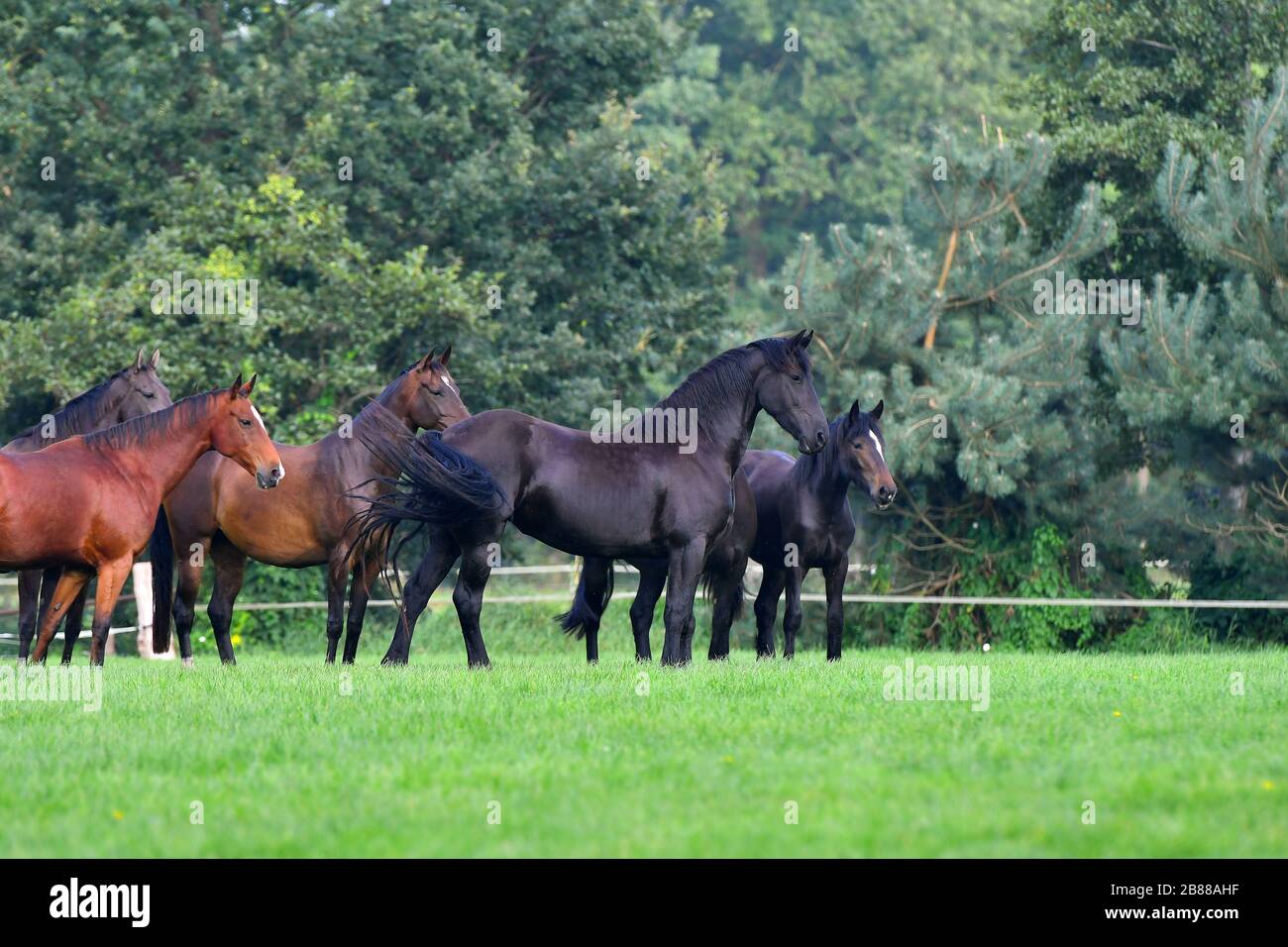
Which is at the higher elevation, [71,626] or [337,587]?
[337,587]

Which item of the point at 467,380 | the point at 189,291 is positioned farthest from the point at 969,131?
the point at 189,291

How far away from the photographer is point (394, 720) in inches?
350

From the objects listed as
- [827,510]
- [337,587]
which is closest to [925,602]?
[827,510]

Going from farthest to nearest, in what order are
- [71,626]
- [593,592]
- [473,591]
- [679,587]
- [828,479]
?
[828,479] → [593,592] → [71,626] → [473,591] → [679,587]

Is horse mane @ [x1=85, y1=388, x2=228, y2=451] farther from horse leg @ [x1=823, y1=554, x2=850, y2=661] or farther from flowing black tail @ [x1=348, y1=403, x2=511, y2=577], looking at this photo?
horse leg @ [x1=823, y1=554, x2=850, y2=661]

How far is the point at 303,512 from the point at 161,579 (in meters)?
2.19

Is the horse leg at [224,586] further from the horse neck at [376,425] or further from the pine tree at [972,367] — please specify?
the pine tree at [972,367]

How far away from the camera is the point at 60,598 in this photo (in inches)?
480

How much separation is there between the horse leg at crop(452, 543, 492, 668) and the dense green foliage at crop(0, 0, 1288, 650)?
32.9ft

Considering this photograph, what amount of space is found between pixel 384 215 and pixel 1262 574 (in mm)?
15074

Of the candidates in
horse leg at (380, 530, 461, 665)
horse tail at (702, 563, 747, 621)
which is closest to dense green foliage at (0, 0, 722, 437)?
horse tail at (702, 563, 747, 621)

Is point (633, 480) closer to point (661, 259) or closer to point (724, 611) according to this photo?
point (724, 611)

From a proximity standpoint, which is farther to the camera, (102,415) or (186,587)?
(102,415)

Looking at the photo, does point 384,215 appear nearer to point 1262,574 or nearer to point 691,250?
point 691,250
